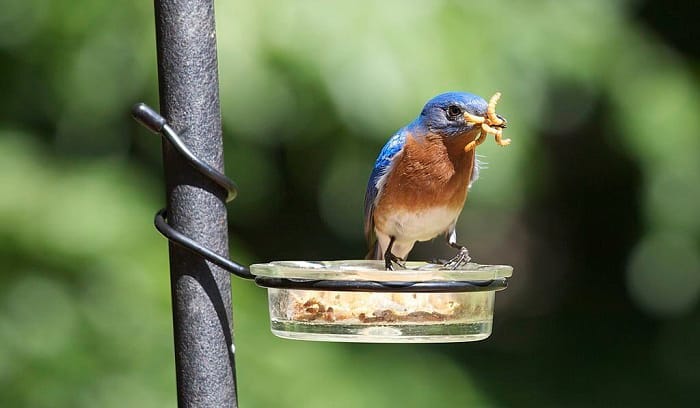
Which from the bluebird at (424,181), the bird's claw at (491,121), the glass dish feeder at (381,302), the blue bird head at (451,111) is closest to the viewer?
the glass dish feeder at (381,302)

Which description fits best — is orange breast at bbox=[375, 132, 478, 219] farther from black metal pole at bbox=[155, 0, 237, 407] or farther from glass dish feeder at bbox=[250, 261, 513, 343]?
black metal pole at bbox=[155, 0, 237, 407]

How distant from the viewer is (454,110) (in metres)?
2.25

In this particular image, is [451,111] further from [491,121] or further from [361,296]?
[361,296]

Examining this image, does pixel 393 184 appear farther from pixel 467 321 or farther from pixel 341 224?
pixel 341 224

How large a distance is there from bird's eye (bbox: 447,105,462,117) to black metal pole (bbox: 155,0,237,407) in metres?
0.71

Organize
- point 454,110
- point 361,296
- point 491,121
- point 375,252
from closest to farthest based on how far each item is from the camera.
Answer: point 361,296
point 491,121
point 454,110
point 375,252

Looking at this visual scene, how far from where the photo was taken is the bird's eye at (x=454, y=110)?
7.31ft

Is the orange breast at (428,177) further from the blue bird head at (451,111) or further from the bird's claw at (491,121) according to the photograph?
the bird's claw at (491,121)

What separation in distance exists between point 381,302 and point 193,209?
32 centimetres

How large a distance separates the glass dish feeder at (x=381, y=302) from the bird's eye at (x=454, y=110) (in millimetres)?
582

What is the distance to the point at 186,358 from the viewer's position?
162cm

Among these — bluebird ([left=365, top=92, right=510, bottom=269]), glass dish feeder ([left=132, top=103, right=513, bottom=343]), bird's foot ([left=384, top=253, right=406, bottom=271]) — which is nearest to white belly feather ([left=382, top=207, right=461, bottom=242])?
bluebird ([left=365, top=92, right=510, bottom=269])

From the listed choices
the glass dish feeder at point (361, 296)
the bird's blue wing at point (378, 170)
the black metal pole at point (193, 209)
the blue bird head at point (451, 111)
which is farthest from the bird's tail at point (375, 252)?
the black metal pole at point (193, 209)

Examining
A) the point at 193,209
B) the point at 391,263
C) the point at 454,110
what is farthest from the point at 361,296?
the point at 454,110
